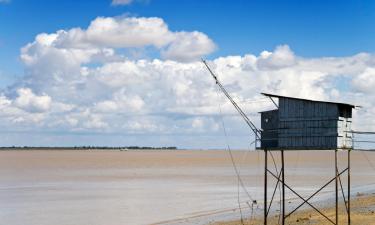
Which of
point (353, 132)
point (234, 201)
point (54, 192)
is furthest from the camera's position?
point (54, 192)

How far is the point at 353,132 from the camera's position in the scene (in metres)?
28.8

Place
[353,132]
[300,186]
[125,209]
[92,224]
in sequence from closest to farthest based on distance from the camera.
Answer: [353,132], [92,224], [125,209], [300,186]

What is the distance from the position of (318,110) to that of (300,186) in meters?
33.8

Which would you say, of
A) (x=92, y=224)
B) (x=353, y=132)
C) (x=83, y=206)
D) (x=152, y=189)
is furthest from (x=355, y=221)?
(x=152, y=189)

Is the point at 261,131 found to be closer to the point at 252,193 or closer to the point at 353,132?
the point at 353,132

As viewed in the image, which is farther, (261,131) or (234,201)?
(234,201)

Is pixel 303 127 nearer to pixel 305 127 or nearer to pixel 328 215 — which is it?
pixel 305 127

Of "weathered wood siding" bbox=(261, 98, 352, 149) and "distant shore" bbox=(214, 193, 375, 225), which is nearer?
"weathered wood siding" bbox=(261, 98, 352, 149)

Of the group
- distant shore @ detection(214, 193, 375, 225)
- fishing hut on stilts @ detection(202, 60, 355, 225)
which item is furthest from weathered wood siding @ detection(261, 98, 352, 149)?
distant shore @ detection(214, 193, 375, 225)

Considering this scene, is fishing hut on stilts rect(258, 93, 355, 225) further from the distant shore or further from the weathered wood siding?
the distant shore

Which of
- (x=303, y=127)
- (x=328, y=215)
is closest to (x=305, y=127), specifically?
(x=303, y=127)

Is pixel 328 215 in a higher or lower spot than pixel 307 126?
lower

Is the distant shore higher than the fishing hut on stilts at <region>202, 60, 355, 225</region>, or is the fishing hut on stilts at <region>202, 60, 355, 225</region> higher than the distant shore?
the fishing hut on stilts at <region>202, 60, 355, 225</region>

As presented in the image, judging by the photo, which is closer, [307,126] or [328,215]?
[307,126]
